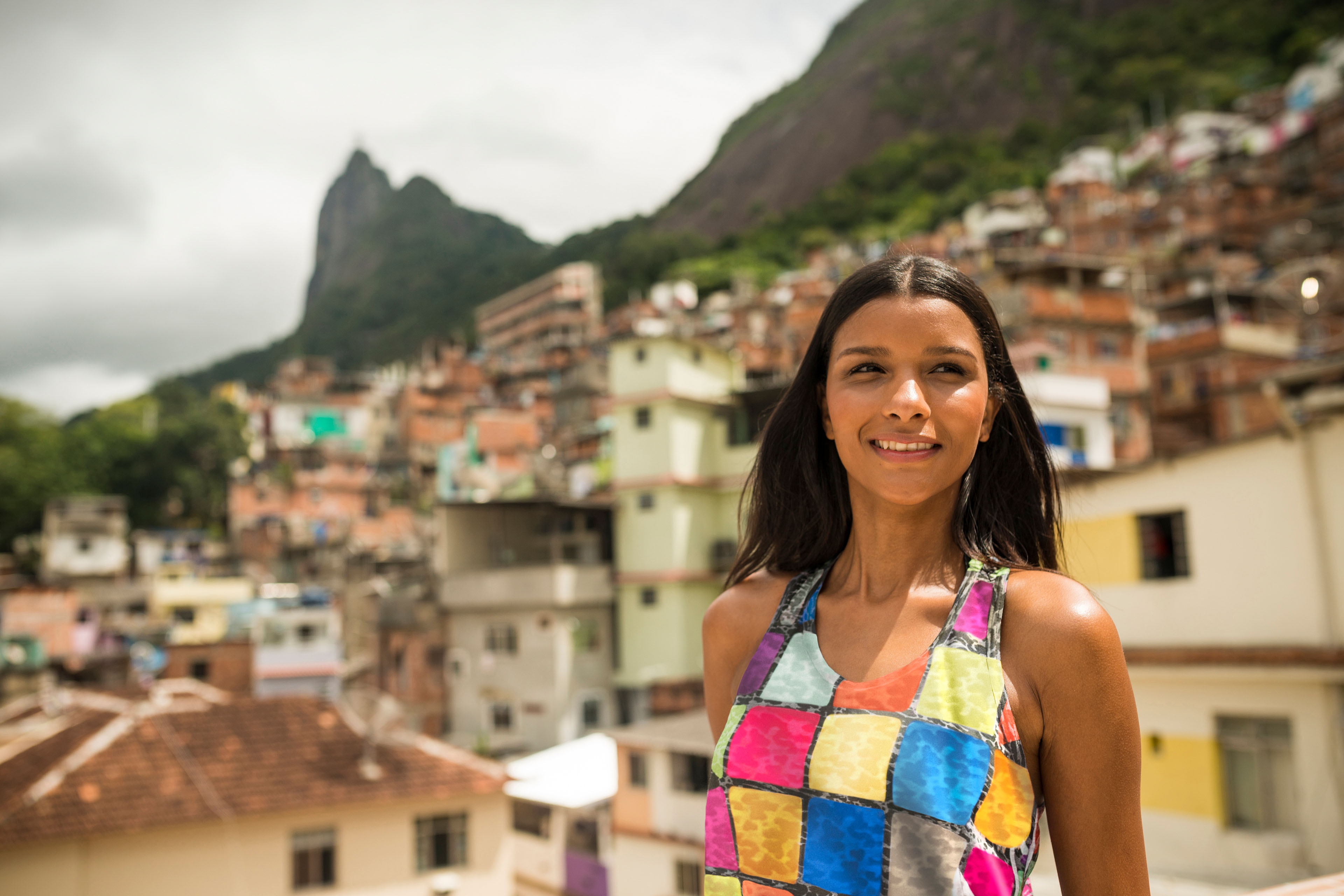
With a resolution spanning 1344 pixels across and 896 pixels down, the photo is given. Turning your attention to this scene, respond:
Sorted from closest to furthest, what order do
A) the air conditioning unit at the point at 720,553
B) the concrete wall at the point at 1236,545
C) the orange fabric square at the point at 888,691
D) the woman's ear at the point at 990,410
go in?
the orange fabric square at the point at 888,691
the woman's ear at the point at 990,410
the concrete wall at the point at 1236,545
the air conditioning unit at the point at 720,553

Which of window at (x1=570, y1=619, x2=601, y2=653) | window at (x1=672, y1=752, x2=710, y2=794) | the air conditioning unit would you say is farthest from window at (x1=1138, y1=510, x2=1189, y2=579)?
window at (x1=570, y1=619, x2=601, y2=653)

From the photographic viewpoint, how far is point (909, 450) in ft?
6.04

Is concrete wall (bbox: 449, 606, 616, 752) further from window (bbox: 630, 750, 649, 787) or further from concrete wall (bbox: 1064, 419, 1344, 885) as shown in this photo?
concrete wall (bbox: 1064, 419, 1344, 885)

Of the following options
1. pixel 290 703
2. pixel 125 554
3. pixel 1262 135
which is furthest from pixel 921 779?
pixel 1262 135

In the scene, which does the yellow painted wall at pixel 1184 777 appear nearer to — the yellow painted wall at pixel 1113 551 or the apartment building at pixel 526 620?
the yellow painted wall at pixel 1113 551

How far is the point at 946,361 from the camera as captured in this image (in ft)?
6.10

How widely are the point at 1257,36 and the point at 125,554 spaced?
84333 mm

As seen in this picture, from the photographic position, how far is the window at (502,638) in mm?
27641

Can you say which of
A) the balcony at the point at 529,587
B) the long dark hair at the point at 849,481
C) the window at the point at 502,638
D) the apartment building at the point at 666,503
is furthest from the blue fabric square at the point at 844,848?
the window at the point at 502,638

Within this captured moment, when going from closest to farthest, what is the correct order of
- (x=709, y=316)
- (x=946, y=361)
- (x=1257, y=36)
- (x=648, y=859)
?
(x=946, y=361)
(x=648, y=859)
(x=709, y=316)
(x=1257, y=36)

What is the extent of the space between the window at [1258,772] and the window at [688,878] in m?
8.49

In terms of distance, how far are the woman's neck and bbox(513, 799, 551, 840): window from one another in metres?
20.1

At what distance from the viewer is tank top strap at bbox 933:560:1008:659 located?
1668mm

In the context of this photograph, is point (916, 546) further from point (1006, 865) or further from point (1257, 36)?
point (1257, 36)
